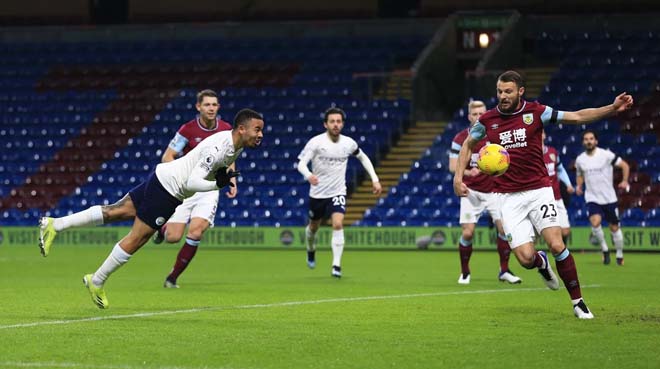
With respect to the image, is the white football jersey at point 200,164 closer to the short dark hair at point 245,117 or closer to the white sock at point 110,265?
the short dark hair at point 245,117

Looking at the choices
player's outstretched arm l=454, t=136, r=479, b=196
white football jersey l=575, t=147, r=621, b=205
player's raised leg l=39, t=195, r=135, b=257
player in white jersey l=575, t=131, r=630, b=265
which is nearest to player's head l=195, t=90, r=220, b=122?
player's raised leg l=39, t=195, r=135, b=257

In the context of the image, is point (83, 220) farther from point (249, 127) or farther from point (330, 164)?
point (330, 164)

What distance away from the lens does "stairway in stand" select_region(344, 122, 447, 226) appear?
30.3 m

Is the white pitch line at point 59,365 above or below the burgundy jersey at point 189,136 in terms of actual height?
below

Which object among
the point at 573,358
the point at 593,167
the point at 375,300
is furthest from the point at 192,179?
the point at 593,167

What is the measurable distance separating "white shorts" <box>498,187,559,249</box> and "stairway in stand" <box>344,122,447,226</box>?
18319 millimetres

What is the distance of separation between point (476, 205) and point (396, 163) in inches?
581

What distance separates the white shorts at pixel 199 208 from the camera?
15.4 m

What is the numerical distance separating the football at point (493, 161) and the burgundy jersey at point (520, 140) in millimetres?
193

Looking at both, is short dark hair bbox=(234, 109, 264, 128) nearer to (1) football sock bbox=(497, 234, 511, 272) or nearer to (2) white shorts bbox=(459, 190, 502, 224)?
(2) white shorts bbox=(459, 190, 502, 224)

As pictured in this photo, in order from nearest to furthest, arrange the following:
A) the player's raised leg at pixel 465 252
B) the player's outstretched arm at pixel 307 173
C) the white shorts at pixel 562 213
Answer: the player's raised leg at pixel 465 252 < the player's outstretched arm at pixel 307 173 < the white shorts at pixel 562 213

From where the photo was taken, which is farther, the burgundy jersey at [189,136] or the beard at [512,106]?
the burgundy jersey at [189,136]

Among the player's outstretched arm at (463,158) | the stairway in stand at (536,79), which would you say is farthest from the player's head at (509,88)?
the stairway in stand at (536,79)

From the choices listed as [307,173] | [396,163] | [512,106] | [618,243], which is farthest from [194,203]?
[396,163]
